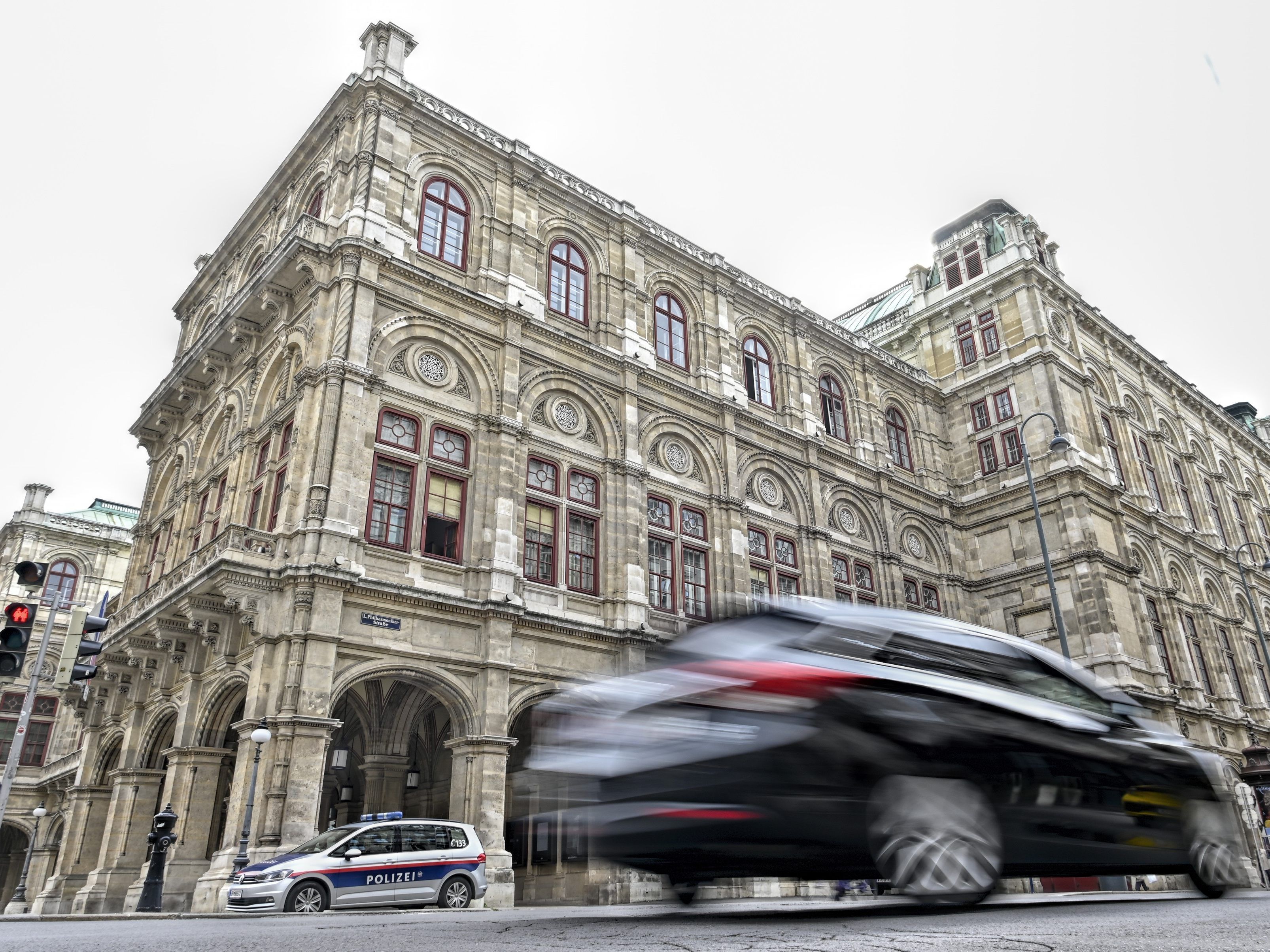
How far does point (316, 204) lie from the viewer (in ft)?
77.7

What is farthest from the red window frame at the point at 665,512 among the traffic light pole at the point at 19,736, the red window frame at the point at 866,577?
the traffic light pole at the point at 19,736

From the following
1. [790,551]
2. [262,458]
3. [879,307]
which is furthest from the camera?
[879,307]

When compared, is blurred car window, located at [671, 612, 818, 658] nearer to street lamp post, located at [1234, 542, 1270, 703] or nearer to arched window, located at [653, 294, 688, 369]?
arched window, located at [653, 294, 688, 369]

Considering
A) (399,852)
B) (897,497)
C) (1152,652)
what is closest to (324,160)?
(399,852)

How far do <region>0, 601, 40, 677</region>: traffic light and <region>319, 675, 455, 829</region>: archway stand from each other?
32.5ft

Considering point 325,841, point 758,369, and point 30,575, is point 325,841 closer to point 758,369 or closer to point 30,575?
point 30,575

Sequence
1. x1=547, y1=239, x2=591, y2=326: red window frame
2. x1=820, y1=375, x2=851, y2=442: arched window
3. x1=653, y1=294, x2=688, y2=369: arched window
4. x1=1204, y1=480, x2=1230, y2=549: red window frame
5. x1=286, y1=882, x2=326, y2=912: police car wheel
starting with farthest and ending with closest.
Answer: x1=1204, y1=480, x2=1230, y2=549: red window frame < x1=820, y1=375, x2=851, y2=442: arched window < x1=653, y1=294, x2=688, y2=369: arched window < x1=547, y1=239, x2=591, y2=326: red window frame < x1=286, y1=882, x2=326, y2=912: police car wheel

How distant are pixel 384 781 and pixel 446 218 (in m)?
Result: 13.3

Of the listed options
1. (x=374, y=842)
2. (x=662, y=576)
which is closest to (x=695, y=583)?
(x=662, y=576)

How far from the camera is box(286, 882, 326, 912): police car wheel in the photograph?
1268cm

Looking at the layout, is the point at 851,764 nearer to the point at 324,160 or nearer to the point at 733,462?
the point at 733,462

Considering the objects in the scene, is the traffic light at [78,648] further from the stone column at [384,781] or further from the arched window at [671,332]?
the arched window at [671,332]

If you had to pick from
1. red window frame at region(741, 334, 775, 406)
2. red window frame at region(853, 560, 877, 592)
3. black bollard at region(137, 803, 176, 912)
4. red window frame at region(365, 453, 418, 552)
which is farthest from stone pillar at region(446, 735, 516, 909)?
red window frame at region(741, 334, 775, 406)

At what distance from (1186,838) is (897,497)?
23.6m
